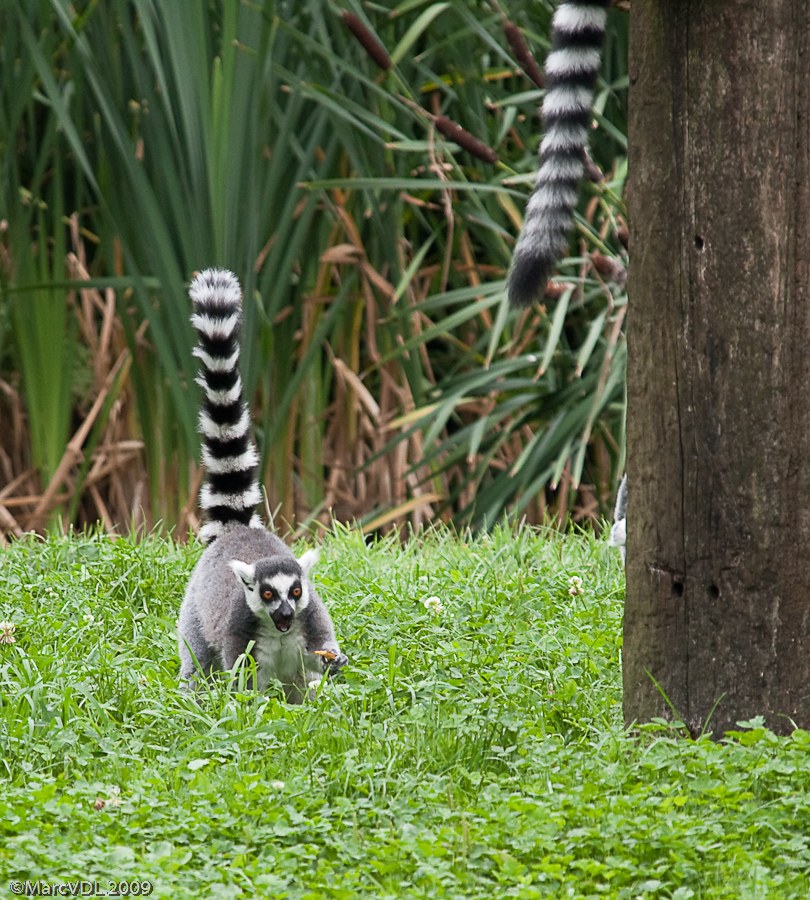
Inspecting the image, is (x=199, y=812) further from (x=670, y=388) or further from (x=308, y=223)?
(x=308, y=223)

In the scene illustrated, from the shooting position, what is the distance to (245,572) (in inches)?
146

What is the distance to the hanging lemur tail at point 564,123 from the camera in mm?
3051

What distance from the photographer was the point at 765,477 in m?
A: 2.85

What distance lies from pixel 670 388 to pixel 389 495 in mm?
3923

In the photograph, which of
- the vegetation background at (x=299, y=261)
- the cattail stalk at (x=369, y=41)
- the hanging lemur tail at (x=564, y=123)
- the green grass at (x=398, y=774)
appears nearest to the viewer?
the green grass at (x=398, y=774)

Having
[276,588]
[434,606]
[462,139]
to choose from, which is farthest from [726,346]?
[462,139]

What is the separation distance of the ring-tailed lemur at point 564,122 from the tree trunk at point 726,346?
0.22 metres

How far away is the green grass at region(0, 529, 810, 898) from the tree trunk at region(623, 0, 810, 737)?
19 centimetres

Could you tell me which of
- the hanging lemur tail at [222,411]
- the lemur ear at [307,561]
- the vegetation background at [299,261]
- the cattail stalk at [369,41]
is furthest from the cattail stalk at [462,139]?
the lemur ear at [307,561]

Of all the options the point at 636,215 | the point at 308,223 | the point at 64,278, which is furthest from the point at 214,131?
the point at 636,215

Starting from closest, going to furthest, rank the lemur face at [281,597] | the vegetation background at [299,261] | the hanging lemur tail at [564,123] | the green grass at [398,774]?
the green grass at [398,774] < the hanging lemur tail at [564,123] < the lemur face at [281,597] < the vegetation background at [299,261]

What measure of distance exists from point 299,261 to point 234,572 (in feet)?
10.7

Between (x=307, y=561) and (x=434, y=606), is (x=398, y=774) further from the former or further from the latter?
(x=434, y=606)

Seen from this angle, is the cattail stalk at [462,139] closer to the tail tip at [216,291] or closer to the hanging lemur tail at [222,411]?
the hanging lemur tail at [222,411]
